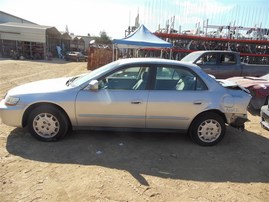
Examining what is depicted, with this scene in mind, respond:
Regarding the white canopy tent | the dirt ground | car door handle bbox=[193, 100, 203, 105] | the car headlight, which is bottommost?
the dirt ground

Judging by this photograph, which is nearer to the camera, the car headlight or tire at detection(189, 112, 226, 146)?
the car headlight

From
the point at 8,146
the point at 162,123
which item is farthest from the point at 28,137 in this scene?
the point at 162,123

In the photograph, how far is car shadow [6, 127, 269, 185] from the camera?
366cm

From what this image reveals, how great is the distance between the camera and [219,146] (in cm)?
466

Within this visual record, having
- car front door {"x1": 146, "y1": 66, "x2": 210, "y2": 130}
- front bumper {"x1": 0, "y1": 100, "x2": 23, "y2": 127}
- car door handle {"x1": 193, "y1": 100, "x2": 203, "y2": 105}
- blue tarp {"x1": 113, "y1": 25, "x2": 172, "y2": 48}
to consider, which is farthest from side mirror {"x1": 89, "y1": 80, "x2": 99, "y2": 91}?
blue tarp {"x1": 113, "y1": 25, "x2": 172, "y2": 48}

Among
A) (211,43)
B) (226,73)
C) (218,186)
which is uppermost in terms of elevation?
(211,43)

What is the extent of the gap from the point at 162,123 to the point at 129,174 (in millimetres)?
1270

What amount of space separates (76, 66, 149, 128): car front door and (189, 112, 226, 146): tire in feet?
3.18

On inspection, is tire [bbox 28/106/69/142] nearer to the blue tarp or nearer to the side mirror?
the side mirror

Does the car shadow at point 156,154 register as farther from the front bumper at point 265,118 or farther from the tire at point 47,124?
the front bumper at point 265,118

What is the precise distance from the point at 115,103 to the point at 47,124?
1239mm

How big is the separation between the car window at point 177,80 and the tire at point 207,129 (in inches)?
21.9

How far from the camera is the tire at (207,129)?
4.48 meters

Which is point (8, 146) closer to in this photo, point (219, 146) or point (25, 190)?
point (25, 190)
